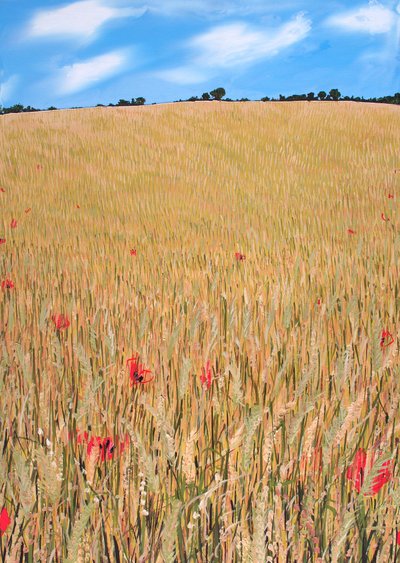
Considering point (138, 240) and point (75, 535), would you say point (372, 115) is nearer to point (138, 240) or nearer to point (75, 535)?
point (138, 240)

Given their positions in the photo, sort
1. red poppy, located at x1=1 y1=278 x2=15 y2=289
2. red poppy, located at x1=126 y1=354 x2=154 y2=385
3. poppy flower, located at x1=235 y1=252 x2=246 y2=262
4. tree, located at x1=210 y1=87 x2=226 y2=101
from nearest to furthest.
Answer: red poppy, located at x1=126 y1=354 x2=154 y2=385
red poppy, located at x1=1 y1=278 x2=15 y2=289
poppy flower, located at x1=235 y1=252 x2=246 y2=262
tree, located at x1=210 y1=87 x2=226 y2=101

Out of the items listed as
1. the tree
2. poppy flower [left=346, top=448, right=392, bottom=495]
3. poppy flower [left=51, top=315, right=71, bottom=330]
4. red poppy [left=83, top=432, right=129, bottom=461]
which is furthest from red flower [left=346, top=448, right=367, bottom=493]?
the tree

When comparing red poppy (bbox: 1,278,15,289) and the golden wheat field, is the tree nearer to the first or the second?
the golden wheat field

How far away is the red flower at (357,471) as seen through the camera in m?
1.00

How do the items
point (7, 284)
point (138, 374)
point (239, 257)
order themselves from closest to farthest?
point (138, 374) → point (7, 284) → point (239, 257)

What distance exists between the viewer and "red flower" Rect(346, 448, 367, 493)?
100 centimetres

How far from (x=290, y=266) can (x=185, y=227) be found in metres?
1.80

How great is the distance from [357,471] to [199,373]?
0.62m

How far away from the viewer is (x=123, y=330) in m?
1.90

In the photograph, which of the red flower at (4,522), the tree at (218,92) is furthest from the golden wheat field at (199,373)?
the tree at (218,92)

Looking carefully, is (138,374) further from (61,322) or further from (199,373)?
(61,322)

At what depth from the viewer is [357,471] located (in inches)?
40.2

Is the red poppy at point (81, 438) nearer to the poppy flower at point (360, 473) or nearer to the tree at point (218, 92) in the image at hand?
the poppy flower at point (360, 473)

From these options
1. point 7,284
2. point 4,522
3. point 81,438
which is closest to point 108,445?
point 81,438
